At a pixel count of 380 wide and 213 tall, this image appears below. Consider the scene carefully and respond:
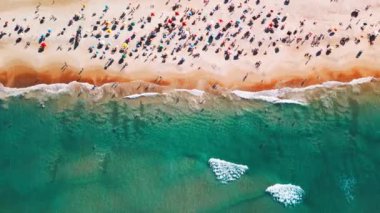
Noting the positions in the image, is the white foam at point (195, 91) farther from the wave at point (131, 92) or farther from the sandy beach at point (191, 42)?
the sandy beach at point (191, 42)

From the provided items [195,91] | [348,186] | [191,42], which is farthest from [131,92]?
[348,186]

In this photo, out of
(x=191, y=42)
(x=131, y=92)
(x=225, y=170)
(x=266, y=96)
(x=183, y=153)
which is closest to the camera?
(x=225, y=170)

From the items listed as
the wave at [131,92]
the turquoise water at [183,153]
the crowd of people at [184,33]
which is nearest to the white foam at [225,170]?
the turquoise water at [183,153]

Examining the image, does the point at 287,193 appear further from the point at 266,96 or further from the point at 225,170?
the point at 266,96

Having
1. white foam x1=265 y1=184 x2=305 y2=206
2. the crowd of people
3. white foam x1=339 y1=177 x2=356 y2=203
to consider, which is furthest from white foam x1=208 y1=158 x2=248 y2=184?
the crowd of people

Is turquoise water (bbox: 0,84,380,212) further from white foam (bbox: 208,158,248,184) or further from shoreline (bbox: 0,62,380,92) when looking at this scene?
shoreline (bbox: 0,62,380,92)
